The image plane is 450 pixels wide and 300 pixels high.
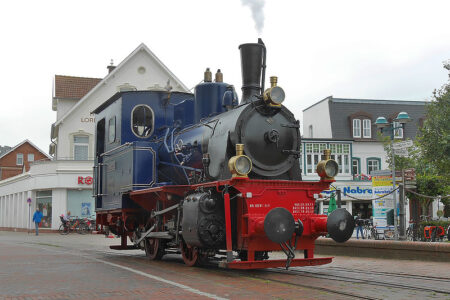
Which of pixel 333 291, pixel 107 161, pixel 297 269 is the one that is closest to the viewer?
pixel 333 291

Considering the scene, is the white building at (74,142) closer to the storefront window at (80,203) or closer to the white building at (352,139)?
the storefront window at (80,203)

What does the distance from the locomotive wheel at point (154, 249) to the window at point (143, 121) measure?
239 cm

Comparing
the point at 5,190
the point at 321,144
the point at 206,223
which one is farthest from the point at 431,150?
the point at 5,190

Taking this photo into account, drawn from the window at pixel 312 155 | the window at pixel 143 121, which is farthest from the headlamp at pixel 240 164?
the window at pixel 312 155

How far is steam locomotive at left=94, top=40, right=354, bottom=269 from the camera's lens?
27.4 ft

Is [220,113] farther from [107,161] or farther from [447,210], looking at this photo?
[447,210]

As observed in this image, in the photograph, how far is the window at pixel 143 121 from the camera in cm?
1231

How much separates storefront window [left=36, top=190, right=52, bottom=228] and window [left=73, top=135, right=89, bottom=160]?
284 centimetres

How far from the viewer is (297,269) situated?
9.78m

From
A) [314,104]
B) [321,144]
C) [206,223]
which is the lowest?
[206,223]

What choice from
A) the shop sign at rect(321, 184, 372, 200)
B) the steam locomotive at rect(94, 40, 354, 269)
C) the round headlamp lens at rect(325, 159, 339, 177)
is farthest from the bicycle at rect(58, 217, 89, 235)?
the round headlamp lens at rect(325, 159, 339, 177)

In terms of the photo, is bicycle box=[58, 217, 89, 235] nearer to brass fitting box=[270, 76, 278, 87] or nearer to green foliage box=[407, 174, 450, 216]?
green foliage box=[407, 174, 450, 216]

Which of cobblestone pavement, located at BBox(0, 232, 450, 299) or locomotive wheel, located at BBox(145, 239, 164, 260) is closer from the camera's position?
cobblestone pavement, located at BBox(0, 232, 450, 299)

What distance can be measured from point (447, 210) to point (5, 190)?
101 feet
